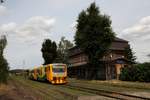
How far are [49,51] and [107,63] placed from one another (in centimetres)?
4375

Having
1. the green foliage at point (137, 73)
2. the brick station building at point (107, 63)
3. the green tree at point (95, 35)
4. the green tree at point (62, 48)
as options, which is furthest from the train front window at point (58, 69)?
the green tree at point (62, 48)

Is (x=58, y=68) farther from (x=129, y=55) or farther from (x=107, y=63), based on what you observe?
(x=129, y=55)

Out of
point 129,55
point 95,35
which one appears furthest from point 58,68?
point 129,55

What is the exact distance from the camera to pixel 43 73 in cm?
4269

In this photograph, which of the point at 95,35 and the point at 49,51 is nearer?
the point at 95,35

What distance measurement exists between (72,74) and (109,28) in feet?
82.1

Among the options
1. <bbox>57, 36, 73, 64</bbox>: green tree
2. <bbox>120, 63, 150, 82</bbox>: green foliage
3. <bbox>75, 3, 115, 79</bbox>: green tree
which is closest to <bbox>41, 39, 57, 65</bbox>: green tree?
<bbox>57, 36, 73, 64</bbox>: green tree

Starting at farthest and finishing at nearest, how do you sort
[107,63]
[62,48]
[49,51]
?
[62,48] < [49,51] < [107,63]

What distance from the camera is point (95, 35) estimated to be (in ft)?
167

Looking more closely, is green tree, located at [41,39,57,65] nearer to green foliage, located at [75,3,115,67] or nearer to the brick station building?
the brick station building

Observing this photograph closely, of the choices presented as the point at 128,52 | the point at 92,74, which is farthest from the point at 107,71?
the point at 128,52

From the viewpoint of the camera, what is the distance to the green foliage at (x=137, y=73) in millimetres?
38406

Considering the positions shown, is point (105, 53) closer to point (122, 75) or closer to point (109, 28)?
point (109, 28)

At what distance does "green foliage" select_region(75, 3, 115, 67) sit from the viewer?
50.4 meters
